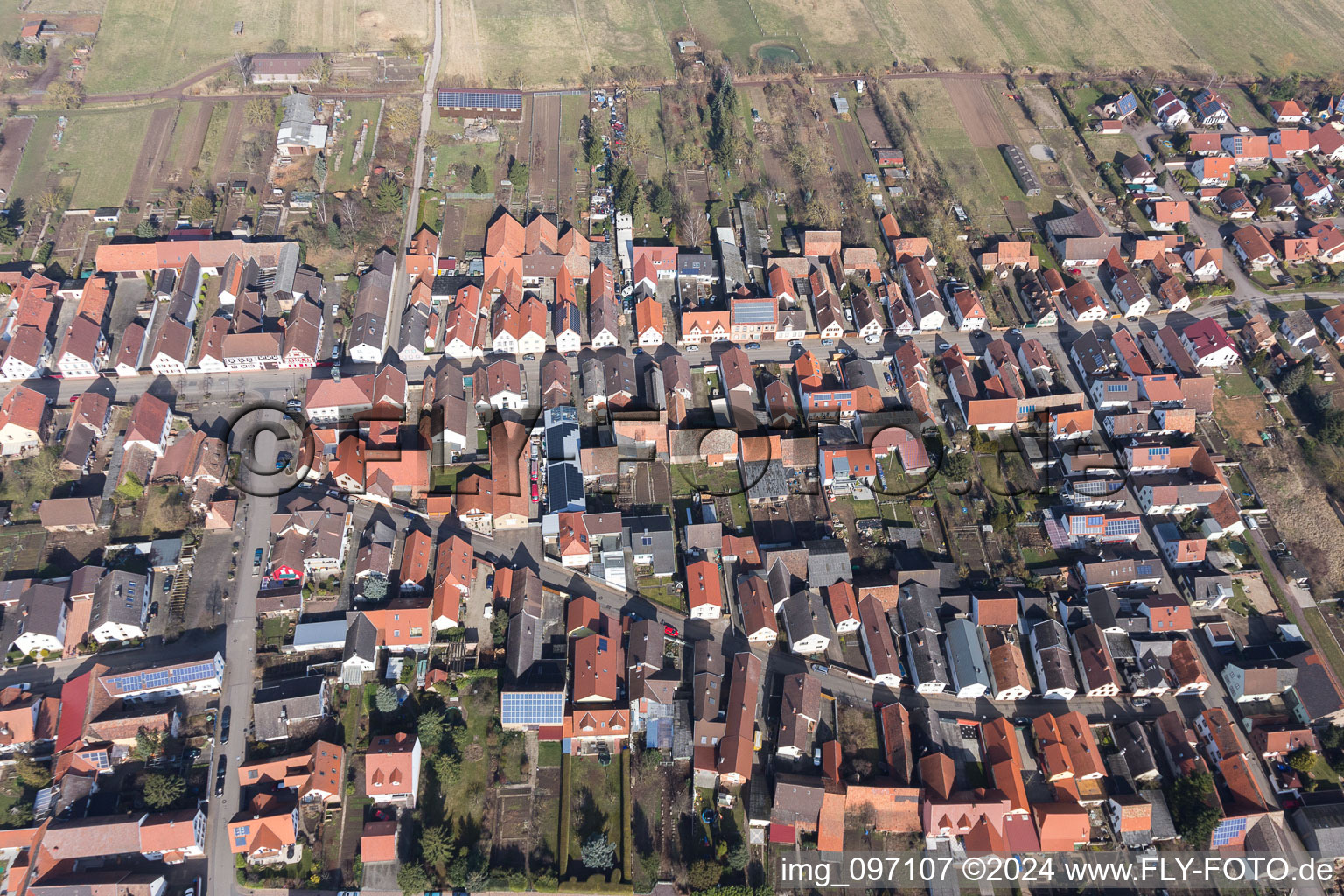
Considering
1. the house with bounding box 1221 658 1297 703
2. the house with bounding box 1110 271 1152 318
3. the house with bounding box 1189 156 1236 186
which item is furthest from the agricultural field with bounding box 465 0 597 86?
the house with bounding box 1221 658 1297 703

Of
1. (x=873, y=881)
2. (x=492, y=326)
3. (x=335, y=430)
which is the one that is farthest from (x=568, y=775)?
(x=492, y=326)

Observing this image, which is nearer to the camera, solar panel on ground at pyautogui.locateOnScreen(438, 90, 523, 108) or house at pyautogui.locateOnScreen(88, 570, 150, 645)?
house at pyautogui.locateOnScreen(88, 570, 150, 645)

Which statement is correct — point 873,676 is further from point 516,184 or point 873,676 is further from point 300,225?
point 300,225

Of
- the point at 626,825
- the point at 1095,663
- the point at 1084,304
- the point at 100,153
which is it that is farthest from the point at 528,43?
the point at 1095,663

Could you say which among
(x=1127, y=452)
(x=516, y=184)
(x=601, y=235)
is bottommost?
(x=1127, y=452)

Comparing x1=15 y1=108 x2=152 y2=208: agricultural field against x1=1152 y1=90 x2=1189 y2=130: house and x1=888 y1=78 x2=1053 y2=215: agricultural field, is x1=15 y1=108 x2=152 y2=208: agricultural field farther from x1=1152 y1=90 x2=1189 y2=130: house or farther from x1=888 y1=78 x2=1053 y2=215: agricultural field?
x1=1152 y1=90 x2=1189 y2=130: house

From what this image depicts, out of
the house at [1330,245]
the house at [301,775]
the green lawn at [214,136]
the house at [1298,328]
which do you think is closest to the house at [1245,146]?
the house at [1330,245]
